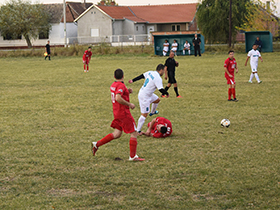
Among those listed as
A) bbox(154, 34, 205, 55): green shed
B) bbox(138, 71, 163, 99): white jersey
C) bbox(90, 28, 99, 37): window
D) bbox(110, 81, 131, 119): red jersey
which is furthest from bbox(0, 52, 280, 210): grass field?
bbox(90, 28, 99, 37): window

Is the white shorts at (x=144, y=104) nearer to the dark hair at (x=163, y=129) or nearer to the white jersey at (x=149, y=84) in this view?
the white jersey at (x=149, y=84)

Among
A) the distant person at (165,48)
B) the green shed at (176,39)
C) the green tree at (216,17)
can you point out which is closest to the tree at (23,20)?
the green tree at (216,17)

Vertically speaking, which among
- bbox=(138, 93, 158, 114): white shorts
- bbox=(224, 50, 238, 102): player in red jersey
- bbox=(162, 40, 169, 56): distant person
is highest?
bbox=(162, 40, 169, 56): distant person

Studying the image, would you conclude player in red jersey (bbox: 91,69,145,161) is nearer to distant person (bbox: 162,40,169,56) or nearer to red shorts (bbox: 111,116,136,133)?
red shorts (bbox: 111,116,136,133)

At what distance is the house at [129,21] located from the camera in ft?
215

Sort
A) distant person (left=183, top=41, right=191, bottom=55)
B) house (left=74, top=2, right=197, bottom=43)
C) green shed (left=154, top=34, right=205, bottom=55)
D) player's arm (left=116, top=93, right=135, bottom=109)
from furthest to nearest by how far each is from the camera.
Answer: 1. house (left=74, top=2, right=197, bottom=43)
2. green shed (left=154, top=34, right=205, bottom=55)
3. distant person (left=183, top=41, right=191, bottom=55)
4. player's arm (left=116, top=93, right=135, bottom=109)

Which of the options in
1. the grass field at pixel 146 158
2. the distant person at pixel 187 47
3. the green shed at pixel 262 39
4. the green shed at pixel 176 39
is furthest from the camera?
the green shed at pixel 176 39

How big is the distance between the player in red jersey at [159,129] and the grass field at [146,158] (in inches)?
7.5

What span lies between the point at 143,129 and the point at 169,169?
347cm

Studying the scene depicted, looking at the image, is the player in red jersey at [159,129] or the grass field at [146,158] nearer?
the grass field at [146,158]

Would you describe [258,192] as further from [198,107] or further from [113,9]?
[113,9]

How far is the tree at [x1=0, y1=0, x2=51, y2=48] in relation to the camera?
217ft

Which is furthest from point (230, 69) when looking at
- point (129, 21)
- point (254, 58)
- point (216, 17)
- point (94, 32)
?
point (94, 32)

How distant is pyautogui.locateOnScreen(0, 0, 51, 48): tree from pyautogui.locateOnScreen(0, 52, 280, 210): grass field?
54845 millimetres
